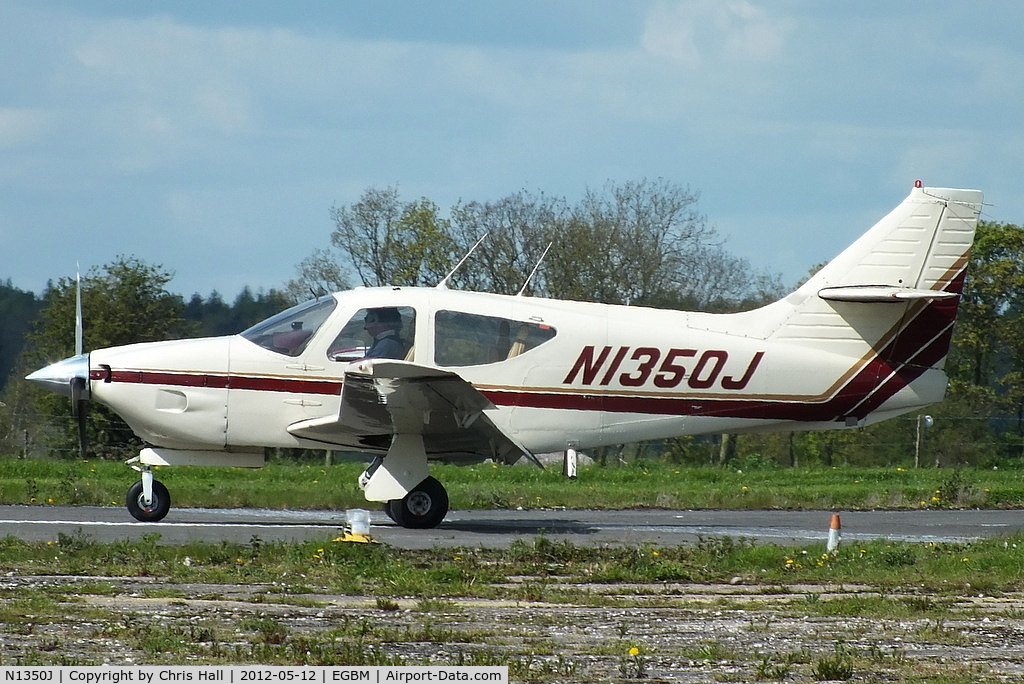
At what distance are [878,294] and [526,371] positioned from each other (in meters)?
3.88

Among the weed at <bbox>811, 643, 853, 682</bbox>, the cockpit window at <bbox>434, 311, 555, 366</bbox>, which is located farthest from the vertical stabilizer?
the weed at <bbox>811, 643, 853, 682</bbox>

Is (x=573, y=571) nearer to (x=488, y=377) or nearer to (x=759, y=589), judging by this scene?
(x=759, y=589)

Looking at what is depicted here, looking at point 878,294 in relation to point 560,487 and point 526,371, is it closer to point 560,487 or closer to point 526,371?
point 526,371

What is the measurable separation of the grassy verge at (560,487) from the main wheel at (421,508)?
2.75m

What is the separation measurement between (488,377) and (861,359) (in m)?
4.15

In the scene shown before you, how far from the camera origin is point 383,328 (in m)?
12.1

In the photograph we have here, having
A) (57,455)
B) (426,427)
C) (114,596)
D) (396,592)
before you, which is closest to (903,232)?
(426,427)

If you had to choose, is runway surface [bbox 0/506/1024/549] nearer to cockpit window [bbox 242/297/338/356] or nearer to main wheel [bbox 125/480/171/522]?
main wheel [bbox 125/480/171/522]

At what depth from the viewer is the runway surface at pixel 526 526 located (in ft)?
37.7

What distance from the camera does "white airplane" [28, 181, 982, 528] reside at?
1207 cm

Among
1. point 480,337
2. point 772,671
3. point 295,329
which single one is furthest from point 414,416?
point 772,671

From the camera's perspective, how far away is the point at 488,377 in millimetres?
12344
